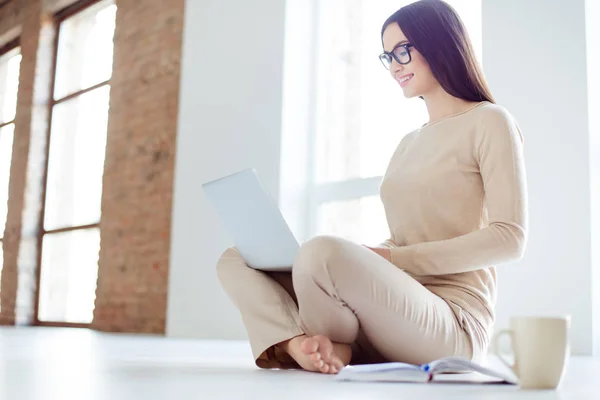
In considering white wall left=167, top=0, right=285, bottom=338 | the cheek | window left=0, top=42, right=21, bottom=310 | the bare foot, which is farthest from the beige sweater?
window left=0, top=42, right=21, bottom=310

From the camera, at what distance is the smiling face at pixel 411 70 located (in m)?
1.95

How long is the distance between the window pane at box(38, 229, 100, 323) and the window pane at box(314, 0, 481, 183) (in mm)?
2830

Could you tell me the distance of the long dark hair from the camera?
1.89 m

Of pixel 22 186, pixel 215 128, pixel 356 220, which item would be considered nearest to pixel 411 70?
pixel 356 220

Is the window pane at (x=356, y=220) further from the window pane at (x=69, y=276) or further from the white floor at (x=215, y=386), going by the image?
the window pane at (x=69, y=276)

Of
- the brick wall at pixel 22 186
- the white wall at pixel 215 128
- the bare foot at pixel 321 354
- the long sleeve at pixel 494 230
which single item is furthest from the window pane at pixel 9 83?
the long sleeve at pixel 494 230

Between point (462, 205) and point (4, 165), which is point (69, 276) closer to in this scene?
point (4, 165)

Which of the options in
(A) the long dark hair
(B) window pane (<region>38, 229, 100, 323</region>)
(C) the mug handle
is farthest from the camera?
(B) window pane (<region>38, 229, 100, 323</region>)

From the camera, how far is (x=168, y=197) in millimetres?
5883

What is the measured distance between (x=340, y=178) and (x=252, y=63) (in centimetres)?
106

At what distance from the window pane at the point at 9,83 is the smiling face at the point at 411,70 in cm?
723

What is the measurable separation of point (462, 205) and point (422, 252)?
20cm

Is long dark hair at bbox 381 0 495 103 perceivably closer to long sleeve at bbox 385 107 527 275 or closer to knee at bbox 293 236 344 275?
long sleeve at bbox 385 107 527 275

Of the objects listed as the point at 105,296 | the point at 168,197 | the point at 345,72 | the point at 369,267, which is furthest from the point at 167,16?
the point at 369,267
